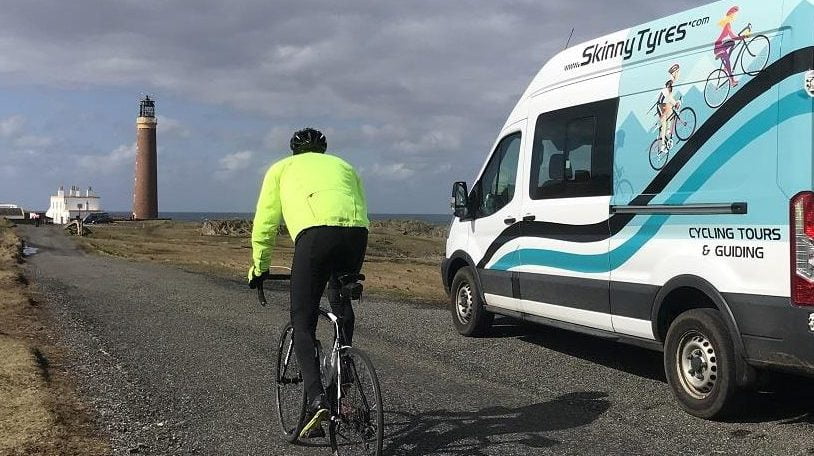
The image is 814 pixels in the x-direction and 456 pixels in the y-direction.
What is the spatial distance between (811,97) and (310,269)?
11.7 feet

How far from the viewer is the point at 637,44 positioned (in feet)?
22.6

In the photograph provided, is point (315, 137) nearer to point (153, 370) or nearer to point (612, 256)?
point (612, 256)

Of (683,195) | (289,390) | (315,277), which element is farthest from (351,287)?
(683,195)

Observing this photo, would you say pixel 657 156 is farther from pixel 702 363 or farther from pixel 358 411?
pixel 358 411

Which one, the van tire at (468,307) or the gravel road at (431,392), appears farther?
the van tire at (468,307)

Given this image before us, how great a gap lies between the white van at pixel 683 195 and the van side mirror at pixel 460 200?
1.15 m

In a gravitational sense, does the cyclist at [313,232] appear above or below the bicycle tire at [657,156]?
below

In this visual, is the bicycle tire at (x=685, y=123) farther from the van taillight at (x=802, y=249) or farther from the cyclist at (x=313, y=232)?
the cyclist at (x=313, y=232)

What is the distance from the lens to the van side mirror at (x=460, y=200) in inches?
384

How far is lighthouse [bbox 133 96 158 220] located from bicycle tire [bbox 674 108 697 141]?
2955 inches

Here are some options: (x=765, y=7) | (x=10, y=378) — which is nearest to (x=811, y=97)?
(x=765, y=7)

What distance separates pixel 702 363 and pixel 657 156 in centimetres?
174

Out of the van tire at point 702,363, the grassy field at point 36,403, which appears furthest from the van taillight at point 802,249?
the grassy field at point 36,403

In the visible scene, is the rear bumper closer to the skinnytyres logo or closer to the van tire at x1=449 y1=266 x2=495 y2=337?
the skinnytyres logo
